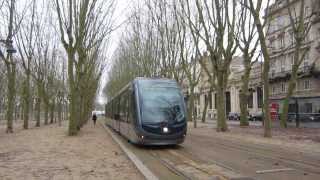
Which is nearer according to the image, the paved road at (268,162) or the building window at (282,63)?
the paved road at (268,162)

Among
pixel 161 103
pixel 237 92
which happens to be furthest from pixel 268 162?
pixel 237 92

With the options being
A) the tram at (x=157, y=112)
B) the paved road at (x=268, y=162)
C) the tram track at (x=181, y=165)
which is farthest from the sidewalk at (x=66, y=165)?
the paved road at (x=268, y=162)

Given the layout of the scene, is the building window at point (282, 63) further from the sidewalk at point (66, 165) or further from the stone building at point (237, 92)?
the sidewalk at point (66, 165)

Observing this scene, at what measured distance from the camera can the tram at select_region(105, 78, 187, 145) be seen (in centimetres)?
1983

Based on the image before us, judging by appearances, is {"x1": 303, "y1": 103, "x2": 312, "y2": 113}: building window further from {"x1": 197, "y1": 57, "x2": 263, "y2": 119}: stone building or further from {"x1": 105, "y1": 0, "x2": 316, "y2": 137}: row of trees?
{"x1": 197, "y1": 57, "x2": 263, "y2": 119}: stone building

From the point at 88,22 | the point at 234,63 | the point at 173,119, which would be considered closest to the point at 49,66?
the point at 88,22

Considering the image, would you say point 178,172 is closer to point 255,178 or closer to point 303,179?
point 255,178

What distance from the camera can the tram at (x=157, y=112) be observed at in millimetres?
19828

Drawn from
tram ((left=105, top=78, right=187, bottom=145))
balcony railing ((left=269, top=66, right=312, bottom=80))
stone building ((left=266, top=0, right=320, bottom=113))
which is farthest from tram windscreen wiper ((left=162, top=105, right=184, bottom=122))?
balcony railing ((left=269, top=66, right=312, bottom=80))

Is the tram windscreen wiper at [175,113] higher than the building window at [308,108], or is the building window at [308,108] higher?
the building window at [308,108]

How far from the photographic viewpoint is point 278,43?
71375mm

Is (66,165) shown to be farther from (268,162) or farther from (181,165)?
(268,162)

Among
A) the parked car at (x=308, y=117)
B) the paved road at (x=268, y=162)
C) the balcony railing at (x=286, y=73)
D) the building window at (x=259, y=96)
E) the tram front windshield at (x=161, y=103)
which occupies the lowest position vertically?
the paved road at (x=268, y=162)

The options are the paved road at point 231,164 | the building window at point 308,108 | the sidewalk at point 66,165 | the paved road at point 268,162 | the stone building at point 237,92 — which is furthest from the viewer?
the stone building at point 237,92
